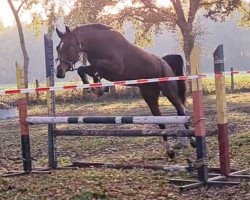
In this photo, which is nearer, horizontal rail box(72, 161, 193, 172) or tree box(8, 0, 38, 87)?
horizontal rail box(72, 161, 193, 172)

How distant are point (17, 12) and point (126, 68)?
29.6 metres

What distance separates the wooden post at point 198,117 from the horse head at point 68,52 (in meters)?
2.05

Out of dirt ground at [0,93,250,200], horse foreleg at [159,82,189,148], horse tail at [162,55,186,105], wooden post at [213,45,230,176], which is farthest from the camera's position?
horse tail at [162,55,186,105]

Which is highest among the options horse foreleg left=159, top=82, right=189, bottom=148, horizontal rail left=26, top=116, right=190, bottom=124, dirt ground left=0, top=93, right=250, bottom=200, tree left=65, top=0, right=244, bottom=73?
tree left=65, top=0, right=244, bottom=73

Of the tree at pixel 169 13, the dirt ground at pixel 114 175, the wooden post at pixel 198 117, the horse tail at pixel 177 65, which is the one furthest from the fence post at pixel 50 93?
the tree at pixel 169 13

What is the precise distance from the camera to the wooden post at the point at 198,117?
601 cm

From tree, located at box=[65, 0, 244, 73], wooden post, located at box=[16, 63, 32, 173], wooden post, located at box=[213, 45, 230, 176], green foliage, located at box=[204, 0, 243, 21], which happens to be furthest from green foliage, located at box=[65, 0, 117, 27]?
wooden post, located at box=[213, 45, 230, 176]

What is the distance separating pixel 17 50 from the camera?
92.6 m

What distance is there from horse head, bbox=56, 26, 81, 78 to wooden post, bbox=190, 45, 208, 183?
2.05 meters

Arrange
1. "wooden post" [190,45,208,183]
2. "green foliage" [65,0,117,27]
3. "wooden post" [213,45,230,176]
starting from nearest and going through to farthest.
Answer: "wooden post" [190,45,208,183] → "wooden post" [213,45,230,176] → "green foliage" [65,0,117,27]

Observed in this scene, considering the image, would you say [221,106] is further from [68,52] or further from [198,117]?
[68,52]

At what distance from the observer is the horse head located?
7.38 meters

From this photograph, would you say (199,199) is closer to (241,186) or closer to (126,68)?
(241,186)

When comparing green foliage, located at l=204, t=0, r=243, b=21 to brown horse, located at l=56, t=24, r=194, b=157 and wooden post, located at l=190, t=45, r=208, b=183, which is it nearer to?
brown horse, located at l=56, t=24, r=194, b=157
